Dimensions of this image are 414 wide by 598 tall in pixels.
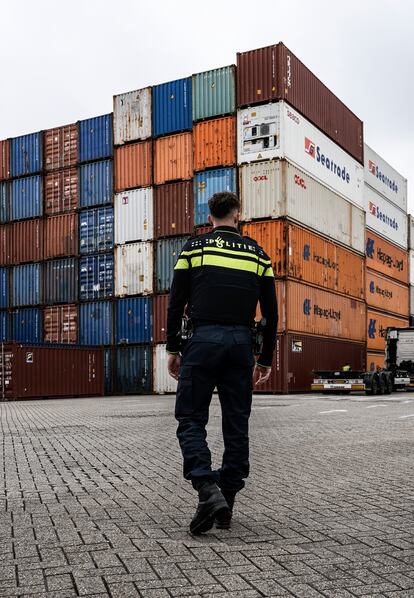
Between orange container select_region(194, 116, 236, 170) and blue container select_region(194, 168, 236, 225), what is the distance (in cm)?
34

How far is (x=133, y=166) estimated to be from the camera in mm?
33094

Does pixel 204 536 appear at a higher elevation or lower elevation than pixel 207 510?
lower

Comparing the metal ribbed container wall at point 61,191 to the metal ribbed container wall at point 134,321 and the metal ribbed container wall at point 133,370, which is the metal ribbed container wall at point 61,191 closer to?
the metal ribbed container wall at point 134,321

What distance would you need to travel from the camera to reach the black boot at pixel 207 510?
155 inches

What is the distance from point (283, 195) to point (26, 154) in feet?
45.6

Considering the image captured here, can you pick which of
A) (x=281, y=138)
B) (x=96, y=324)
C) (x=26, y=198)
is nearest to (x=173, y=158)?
(x=281, y=138)

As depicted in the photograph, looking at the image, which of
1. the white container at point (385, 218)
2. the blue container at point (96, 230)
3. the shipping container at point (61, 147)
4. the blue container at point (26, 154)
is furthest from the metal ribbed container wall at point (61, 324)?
the white container at point (385, 218)

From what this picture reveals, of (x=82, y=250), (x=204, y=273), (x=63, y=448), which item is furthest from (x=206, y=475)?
(x=82, y=250)

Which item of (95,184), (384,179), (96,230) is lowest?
(96,230)

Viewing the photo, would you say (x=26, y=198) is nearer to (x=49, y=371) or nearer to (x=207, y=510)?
(x=49, y=371)

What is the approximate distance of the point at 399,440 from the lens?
8.93 m

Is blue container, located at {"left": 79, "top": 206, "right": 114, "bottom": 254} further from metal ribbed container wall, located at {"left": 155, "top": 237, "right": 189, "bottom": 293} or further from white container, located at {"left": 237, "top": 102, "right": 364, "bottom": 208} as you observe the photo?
white container, located at {"left": 237, "top": 102, "right": 364, "bottom": 208}

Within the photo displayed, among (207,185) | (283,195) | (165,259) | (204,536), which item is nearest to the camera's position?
(204,536)

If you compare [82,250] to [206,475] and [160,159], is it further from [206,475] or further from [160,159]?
[206,475]
